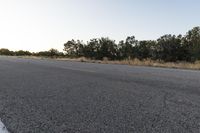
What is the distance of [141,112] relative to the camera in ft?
14.5

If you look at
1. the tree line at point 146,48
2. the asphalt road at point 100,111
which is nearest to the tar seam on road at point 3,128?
the asphalt road at point 100,111

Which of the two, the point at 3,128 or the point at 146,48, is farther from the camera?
the point at 146,48

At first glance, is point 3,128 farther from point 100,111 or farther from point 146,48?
point 146,48

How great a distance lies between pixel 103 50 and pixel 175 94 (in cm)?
6637

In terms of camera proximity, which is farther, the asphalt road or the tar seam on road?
the asphalt road

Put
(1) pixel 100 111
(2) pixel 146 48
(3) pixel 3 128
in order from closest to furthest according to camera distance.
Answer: (3) pixel 3 128 < (1) pixel 100 111 < (2) pixel 146 48

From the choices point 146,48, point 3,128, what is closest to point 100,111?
point 3,128

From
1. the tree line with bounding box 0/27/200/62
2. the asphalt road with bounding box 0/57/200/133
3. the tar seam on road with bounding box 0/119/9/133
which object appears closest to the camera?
the tar seam on road with bounding box 0/119/9/133

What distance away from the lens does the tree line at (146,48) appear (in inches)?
2253

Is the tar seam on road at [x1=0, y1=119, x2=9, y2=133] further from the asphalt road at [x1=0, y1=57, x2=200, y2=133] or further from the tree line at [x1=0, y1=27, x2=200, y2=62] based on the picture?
the tree line at [x1=0, y1=27, x2=200, y2=62]

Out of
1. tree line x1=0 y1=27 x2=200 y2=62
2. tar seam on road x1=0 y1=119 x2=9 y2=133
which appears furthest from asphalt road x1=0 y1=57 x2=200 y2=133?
tree line x1=0 y1=27 x2=200 y2=62

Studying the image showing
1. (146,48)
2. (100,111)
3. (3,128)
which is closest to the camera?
(3,128)

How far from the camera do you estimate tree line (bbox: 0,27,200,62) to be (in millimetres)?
57219

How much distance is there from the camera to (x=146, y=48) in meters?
66.4
